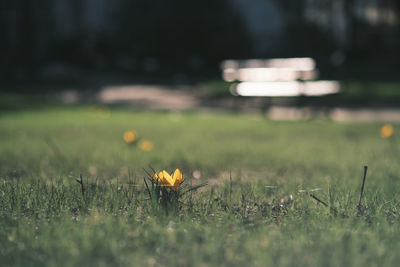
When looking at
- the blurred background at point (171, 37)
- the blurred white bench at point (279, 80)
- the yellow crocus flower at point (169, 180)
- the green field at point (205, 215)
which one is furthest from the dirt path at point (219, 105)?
the yellow crocus flower at point (169, 180)

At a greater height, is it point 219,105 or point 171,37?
point 171,37

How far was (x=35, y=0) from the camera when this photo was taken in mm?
25156

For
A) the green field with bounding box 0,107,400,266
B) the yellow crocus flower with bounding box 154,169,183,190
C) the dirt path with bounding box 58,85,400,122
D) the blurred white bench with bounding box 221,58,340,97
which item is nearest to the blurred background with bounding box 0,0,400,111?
the dirt path with bounding box 58,85,400,122

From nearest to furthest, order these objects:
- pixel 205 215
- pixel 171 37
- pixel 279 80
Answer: pixel 205 215
pixel 279 80
pixel 171 37

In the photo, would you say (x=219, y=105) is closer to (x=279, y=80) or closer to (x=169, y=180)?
(x=279, y=80)

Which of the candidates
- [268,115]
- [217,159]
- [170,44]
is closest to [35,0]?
[170,44]

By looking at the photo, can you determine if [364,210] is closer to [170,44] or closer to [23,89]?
[23,89]

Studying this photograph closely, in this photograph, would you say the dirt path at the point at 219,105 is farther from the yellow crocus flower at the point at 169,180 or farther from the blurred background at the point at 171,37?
the yellow crocus flower at the point at 169,180

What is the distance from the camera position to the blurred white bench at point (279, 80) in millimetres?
9156

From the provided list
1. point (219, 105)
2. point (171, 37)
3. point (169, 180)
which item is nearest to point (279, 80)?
point (219, 105)

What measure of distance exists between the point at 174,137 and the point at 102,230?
4016 millimetres

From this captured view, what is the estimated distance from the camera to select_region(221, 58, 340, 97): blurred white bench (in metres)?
9.16

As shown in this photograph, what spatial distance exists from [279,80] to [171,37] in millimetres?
18454

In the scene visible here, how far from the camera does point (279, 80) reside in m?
9.88
